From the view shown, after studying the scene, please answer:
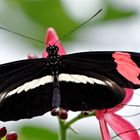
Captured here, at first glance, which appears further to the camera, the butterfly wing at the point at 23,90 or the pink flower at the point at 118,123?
the pink flower at the point at 118,123

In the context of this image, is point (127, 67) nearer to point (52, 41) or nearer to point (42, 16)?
point (52, 41)

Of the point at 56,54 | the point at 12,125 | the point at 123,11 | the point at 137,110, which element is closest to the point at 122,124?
the point at 137,110

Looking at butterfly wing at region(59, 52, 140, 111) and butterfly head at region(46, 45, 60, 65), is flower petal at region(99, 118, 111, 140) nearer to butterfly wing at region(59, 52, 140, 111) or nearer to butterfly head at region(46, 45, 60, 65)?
butterfly wing at region(59, 52, 140, 111)

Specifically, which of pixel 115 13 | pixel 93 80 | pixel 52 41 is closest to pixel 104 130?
pixel 93 80

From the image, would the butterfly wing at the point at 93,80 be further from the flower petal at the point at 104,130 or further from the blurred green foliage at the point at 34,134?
the blurred green foliage at the point at 34,134

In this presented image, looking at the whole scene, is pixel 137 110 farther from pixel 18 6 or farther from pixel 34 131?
pixel 18 6

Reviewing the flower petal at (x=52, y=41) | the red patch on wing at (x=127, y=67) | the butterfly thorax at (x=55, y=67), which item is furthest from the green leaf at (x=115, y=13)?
the red patch on wing at (x=127, y=67)

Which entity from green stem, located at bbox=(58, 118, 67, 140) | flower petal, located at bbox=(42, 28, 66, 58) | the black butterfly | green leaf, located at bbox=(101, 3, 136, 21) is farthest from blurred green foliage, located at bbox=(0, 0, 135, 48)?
the black butterfly
